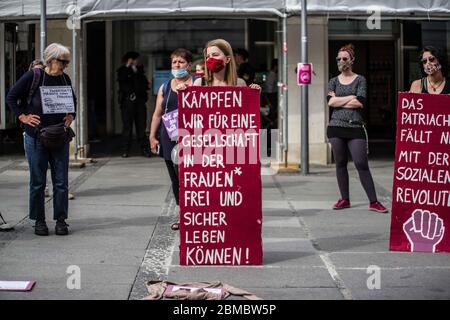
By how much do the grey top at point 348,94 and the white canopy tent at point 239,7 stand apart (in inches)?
160

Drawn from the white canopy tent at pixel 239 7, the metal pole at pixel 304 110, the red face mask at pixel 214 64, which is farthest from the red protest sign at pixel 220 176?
the white canopy tent at pixel 239 7

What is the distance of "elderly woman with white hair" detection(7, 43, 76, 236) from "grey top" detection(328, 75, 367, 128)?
295cm

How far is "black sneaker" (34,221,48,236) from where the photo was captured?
27.7 feet

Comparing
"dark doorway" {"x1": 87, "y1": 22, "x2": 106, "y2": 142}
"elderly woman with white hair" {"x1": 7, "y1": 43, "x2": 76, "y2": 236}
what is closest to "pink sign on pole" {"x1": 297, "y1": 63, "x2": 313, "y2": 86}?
"elderly woman with white hair" {"x1": 7, "y1": 43, "x2": 76, "y2": 236}

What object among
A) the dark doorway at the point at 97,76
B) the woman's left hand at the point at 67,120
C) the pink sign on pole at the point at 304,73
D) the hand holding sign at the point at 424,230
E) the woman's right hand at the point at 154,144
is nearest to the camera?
the hand holding sign at the point at 424,230

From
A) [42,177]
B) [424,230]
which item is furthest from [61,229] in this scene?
[424,230]

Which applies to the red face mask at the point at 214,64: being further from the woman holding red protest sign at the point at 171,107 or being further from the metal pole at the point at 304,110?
the metal pole at the point at 304,110

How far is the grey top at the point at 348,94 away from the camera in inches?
388

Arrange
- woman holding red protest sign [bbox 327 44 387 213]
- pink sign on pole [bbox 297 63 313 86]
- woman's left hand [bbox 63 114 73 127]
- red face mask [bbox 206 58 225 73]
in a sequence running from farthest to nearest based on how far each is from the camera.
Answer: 1. pink sign on pole [bbox 297 63 313 86]
2. woman holding red protest sign [bbox 327 44 387 213]
3. woman's left hand [bbox 63 114 73 127]
4. red face mask [bbox 206 58 225 73]

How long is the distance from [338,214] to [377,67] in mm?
10729

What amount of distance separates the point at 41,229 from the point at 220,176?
2.16 meters

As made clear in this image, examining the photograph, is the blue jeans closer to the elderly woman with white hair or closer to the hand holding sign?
the elderly woman with white hair

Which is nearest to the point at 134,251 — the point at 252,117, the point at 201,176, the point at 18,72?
the point at 201,176

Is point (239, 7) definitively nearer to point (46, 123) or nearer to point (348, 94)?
point (348, 94)
